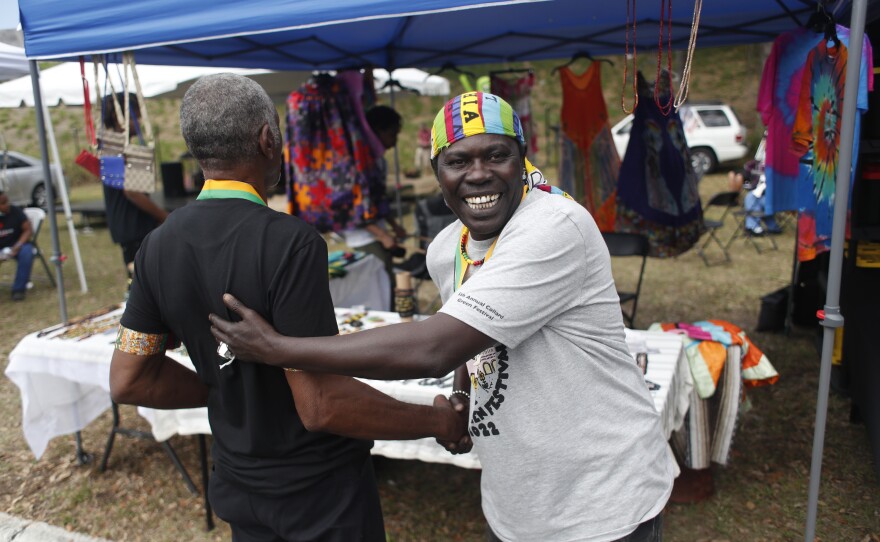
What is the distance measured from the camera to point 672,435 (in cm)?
266

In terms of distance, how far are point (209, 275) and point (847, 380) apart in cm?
402

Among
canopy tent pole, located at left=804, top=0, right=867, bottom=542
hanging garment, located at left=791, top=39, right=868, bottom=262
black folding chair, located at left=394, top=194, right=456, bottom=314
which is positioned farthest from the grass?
black folding chair, located at left=394, top=194, right=456, bottom=314

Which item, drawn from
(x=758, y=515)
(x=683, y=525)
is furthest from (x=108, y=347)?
(x=758, y=515)

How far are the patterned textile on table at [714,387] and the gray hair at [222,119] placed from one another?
219 cm

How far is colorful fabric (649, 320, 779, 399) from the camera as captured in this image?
9.11 ft

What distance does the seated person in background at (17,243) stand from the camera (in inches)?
284

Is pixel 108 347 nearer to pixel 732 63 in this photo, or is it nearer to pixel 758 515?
pixel 758 515

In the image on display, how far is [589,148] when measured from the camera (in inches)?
207

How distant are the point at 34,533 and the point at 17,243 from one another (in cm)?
564

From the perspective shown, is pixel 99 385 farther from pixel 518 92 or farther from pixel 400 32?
pixel 518 92

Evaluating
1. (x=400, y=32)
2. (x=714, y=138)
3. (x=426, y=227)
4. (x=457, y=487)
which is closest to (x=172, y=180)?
(x=426, y=227)

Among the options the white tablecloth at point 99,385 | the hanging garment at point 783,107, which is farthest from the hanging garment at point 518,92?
the white tablecloth at point 99,385

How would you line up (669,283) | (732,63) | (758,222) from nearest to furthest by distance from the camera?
(669,283), (758,222), (732,63)

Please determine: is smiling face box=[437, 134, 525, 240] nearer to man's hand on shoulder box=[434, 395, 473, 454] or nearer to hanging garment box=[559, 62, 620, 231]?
man's hand on shoulder box=[434, 395, 473, 454]
